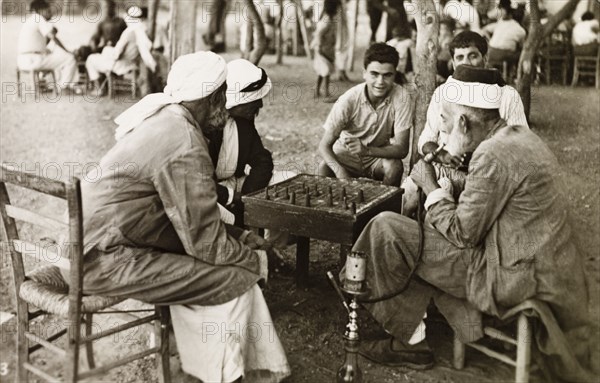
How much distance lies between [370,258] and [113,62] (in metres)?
9.96

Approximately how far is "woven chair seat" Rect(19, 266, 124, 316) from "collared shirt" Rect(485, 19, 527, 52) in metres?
11.2

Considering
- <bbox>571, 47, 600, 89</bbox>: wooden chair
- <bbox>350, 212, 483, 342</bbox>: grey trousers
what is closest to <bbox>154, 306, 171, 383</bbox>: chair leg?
<bbox>350, 212, 483, 342</bbox>: grey trousers

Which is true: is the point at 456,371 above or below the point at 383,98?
below

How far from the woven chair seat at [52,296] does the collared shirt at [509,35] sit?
441 inches

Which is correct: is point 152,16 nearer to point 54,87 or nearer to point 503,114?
point 54,87

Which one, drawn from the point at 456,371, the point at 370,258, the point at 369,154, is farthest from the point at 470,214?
the point at 369,154

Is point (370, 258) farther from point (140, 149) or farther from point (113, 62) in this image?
point (113, 62)

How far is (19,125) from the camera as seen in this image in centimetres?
1079

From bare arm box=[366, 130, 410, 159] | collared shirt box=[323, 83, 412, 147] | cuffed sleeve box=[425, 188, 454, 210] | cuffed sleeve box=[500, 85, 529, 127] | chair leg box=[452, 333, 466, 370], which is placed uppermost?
cuffed sleeve box=[500, 85, 529, 127]

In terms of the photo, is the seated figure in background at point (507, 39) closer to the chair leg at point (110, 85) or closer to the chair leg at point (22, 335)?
the chair leg at point (110, 85)

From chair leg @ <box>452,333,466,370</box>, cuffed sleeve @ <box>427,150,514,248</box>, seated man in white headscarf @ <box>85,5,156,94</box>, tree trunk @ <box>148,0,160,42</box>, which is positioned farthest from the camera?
tree trunk @ <box>148,0,160,42</box>

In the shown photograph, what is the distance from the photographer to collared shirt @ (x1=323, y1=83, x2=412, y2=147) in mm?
6055

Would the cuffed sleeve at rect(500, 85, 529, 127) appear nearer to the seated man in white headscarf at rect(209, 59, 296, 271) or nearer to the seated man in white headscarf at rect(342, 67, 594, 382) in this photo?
the seated man in white headscarf at rect(342, 67, 594, 382)

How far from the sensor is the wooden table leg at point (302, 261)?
5.42m
